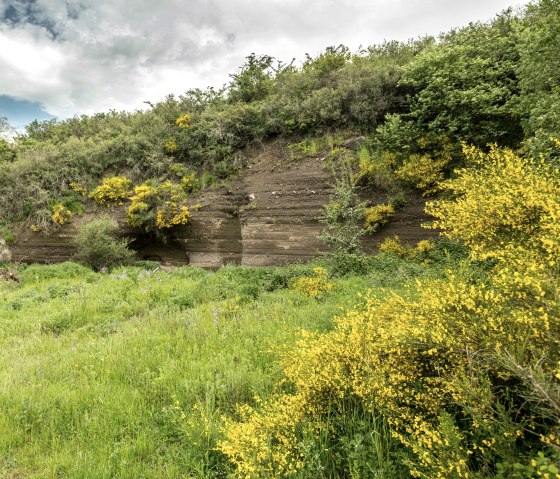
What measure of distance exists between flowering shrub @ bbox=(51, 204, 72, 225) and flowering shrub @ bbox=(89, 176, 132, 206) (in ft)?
4.98

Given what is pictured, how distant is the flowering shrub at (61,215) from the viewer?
669 inches

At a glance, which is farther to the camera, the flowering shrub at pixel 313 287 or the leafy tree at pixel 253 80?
the leafy tree at pixel 253 80

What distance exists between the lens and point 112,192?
56.9 ft

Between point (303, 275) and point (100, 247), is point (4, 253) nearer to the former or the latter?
point (100, 247)

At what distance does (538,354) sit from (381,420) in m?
1.43

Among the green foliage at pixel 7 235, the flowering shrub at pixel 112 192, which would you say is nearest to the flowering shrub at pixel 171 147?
the flowering shrub at pixel 112 192

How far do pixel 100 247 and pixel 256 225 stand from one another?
7387 millimetres

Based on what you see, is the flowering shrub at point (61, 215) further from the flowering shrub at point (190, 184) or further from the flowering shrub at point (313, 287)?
the flowering shrub at point (313, 287)

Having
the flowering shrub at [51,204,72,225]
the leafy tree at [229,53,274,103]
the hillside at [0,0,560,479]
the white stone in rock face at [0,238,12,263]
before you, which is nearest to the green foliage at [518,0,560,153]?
the hillside at [0,0,560,479]

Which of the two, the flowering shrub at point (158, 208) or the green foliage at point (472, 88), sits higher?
the green foliage at point (472, 88)

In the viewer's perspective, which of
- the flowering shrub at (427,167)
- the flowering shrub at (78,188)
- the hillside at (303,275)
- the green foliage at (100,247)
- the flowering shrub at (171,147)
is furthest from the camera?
the flowering shrub at (78,188)

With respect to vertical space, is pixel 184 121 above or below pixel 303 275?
above

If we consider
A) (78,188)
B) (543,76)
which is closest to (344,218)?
(543,76)

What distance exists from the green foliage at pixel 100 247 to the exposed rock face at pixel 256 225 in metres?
1.22
